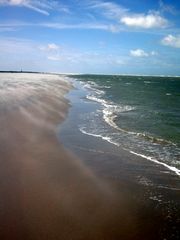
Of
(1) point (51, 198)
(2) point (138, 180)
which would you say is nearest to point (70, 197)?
(1) point (51, 198)

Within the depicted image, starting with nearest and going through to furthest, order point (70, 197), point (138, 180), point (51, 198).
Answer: point (51, 198) → point (70, 197) → point (138, 180)

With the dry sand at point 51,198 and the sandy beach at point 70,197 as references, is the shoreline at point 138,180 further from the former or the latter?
the dry sand at point 51,198

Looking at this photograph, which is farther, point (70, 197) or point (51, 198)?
point (70, 197)

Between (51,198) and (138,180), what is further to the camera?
(138,180)

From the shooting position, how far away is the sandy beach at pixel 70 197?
6.91 meters

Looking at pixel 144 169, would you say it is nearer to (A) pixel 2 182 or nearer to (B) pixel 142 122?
(A) pixel 2 182

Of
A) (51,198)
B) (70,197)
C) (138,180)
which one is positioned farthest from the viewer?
(138,180)

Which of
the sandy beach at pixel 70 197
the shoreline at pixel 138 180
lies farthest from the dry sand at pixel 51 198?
the shoreline at pixel 138 180

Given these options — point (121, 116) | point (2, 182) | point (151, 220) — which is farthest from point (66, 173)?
point (121, 116)

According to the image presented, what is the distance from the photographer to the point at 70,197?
8664mm

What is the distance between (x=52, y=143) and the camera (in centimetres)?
1441

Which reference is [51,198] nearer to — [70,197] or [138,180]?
[70,197]

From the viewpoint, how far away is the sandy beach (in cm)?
691

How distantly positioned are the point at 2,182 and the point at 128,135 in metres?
9.54
